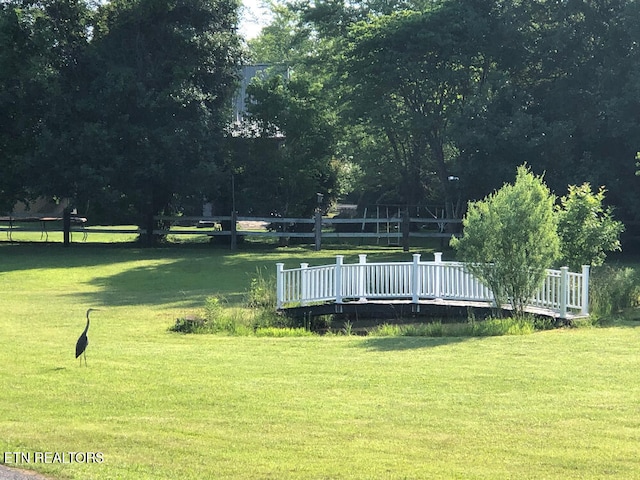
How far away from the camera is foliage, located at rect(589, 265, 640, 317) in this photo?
18.7 metres

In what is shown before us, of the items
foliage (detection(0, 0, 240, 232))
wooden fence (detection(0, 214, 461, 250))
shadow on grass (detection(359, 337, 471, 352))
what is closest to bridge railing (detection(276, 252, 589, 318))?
shadow on grass (detection(359, 337, 471, 352))

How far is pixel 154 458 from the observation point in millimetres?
7656

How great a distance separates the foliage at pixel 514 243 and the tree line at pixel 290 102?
13.8 m

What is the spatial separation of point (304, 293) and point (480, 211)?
12.6 feet

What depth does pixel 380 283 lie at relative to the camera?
19.2 m

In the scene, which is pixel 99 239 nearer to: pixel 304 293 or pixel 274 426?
pixel 304 293

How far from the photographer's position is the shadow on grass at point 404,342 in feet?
46.3

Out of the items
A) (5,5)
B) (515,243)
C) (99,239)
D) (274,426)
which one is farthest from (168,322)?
(99,239)

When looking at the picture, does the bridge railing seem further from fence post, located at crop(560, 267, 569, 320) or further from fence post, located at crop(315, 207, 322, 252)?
fence post, located at crop(315, 207, 322, 252)

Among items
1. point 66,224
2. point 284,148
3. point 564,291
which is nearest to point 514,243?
point 564,291

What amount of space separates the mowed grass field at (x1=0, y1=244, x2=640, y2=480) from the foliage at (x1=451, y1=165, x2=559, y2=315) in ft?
6.64

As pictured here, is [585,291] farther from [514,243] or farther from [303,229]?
[303,229]

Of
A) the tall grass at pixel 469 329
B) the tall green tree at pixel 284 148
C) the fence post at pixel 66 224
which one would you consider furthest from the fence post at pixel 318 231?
the tall grass at pixel 469 329

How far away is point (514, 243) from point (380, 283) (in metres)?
2.93
